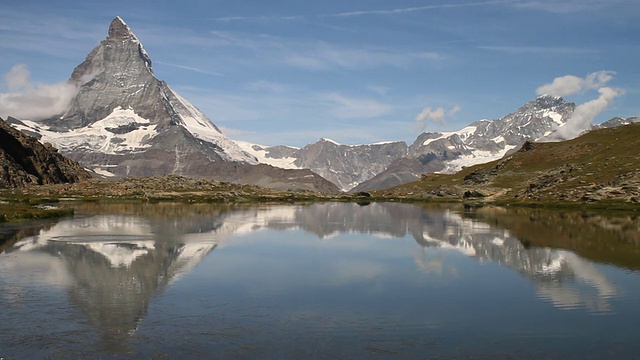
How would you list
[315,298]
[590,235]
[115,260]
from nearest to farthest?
[315,298], [115,260], [590,235]

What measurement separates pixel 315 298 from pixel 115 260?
26.1 metres

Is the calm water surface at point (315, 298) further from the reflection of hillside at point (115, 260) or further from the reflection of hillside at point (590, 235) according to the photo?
the reflection of hillside at point (590, 235)

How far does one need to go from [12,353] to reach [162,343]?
682cm

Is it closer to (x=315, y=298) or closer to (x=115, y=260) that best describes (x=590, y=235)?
(x=315, y=298)

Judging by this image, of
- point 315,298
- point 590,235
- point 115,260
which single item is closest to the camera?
point 315,298

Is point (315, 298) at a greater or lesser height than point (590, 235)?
lesser

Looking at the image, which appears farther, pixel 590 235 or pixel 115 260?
pixel 590 235

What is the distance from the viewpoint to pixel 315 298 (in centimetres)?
4269

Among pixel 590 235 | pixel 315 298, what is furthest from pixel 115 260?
pixel 590 235

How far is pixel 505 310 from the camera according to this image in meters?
39.7

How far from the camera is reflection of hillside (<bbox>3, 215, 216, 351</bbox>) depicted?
3659cm

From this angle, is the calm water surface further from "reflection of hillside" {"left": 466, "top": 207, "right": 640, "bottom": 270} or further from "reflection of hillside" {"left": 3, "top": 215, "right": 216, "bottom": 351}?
"reflection of hillside" {"left": 466, "top": 207, "right": 640, "bottom": 270}

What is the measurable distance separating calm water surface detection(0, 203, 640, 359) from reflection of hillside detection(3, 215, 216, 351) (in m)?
0.16

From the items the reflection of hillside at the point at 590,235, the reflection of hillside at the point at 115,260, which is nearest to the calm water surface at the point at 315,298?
the reflection of hillside at the point at 115,260
